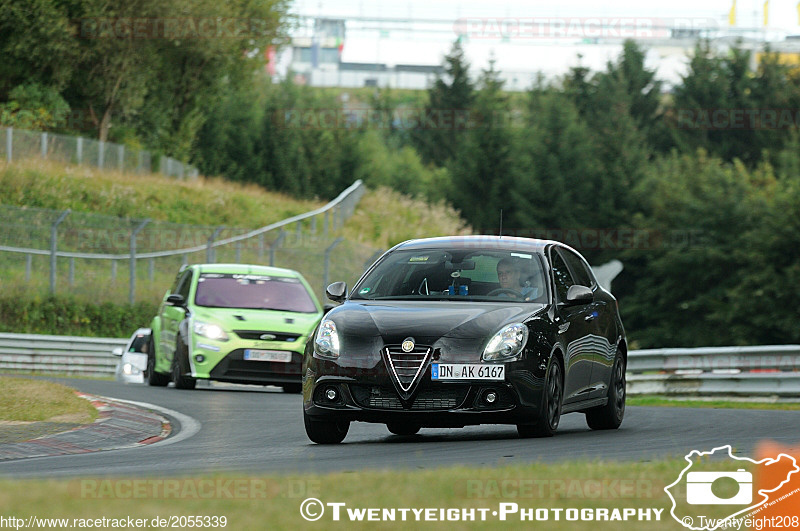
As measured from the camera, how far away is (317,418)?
10.7 m

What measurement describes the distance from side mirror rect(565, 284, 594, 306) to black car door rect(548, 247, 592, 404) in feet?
0.25

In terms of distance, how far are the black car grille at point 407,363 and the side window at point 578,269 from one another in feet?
8.43

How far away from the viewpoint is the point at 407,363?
10.1m

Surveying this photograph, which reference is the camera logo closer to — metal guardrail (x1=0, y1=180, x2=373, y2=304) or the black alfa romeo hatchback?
the black alfa romeo hatchback

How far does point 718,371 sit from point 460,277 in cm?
962

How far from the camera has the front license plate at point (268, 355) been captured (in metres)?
18.7

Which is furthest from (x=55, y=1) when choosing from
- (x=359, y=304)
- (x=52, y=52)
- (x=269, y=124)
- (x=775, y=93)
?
(x=775, y=93)

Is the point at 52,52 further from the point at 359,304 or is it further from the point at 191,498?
the point at 191,498

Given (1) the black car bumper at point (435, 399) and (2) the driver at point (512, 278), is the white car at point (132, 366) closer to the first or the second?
(2) the driver at point (512, 278)

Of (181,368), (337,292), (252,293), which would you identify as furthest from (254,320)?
(337,292)

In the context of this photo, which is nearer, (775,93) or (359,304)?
(359,304)

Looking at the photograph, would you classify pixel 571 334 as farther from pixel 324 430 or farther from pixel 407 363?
pixel 324 430

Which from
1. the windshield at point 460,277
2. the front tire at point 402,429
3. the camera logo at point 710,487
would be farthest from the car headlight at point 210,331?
the camera logo at point 710,487

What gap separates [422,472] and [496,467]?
2.51ft
